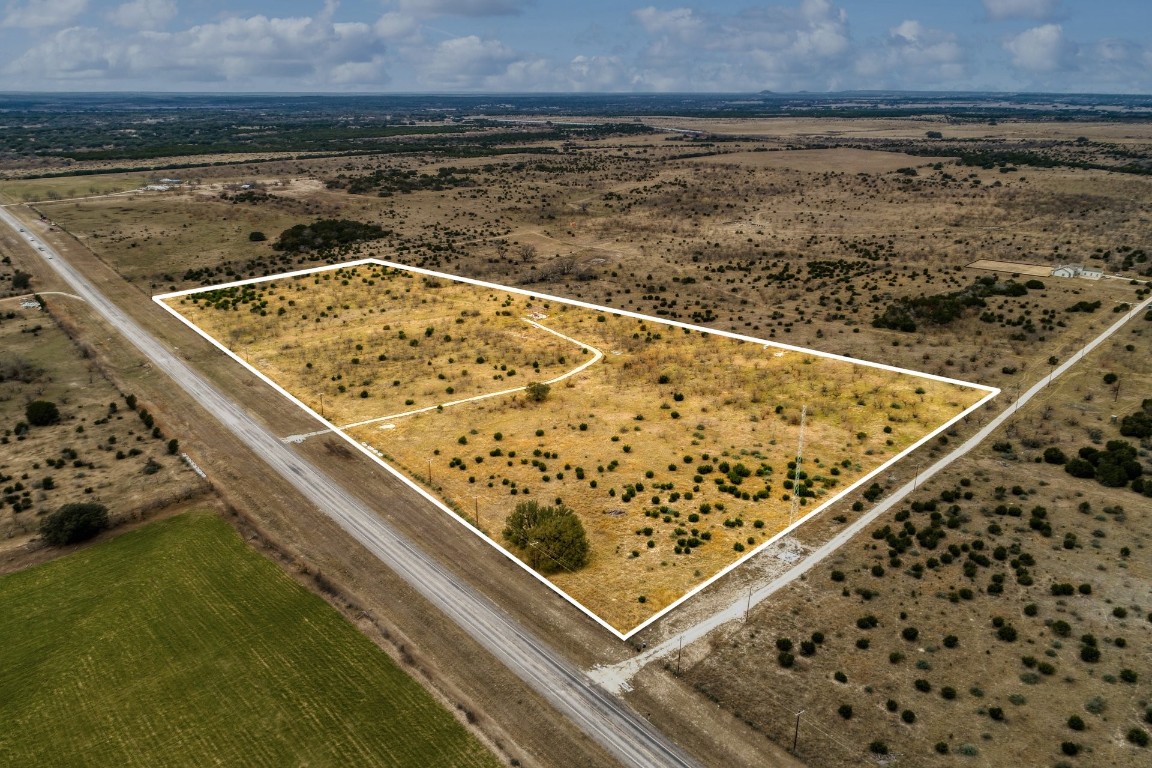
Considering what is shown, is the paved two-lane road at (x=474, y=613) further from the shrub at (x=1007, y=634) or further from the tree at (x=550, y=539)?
the shrub at (x=1007, y=634)

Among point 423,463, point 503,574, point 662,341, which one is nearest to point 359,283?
point 662,341

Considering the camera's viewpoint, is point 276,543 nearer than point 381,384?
Yes

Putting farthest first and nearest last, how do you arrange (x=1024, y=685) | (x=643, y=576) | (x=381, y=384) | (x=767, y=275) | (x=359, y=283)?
(x=767, y=275) → (x=359, y=283) → (x=381, y=384) → (x=643, y=576) → (x=1024, y=685)

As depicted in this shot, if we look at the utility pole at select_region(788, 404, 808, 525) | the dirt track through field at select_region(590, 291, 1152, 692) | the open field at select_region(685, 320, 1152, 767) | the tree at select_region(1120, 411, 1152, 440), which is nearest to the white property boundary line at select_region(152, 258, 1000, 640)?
the utility pole at select_region(788, 404, 808, 525)

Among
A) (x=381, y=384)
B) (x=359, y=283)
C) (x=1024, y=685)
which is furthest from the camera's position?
(x=359, y=283)

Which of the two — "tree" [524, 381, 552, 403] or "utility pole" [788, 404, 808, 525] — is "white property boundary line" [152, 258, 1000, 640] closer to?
"utility pole" [788, 404, 808, 525]

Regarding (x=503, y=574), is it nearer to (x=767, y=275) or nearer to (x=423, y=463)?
(x=423, y=463)
